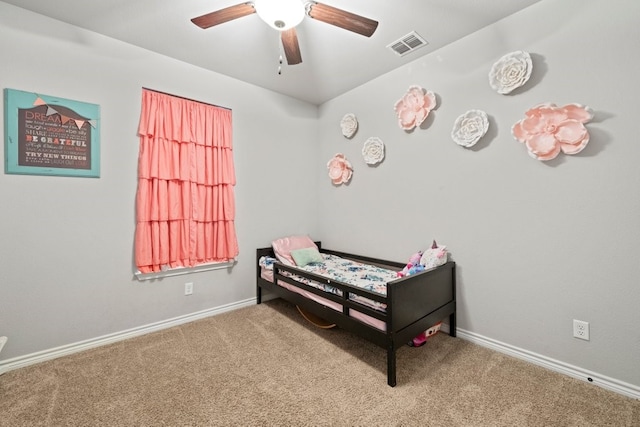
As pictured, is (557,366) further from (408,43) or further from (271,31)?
(271,31)

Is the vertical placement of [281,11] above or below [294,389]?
above

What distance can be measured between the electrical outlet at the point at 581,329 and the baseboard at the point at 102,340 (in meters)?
2.84

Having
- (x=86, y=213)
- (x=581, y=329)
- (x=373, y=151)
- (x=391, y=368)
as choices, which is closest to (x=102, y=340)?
(x=86, y=213)

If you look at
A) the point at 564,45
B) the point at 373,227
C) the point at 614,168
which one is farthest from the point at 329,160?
the point at 614,168

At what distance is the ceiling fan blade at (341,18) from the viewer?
1.49 meters

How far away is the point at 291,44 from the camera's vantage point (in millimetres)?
1775

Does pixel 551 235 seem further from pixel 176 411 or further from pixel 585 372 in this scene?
pixel 176 411

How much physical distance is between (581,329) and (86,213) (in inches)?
143

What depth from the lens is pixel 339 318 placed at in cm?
206

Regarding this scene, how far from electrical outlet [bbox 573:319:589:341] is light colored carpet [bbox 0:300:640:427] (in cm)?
28

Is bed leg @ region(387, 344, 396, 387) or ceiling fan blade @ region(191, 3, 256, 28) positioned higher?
ceiling fan blade @ region(191, 3, 256, 28)

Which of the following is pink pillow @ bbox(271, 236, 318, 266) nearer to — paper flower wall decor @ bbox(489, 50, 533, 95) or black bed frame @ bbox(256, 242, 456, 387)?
black bed frame @ bbox(256, 242, 456, 387)

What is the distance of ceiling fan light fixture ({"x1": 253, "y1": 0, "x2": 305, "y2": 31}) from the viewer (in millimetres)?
1438

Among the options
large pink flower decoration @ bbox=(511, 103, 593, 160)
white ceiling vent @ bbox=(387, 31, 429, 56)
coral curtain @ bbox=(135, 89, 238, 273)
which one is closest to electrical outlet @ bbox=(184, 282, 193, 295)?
coral curtain @ bbox=(135, 89, 238, 273)
